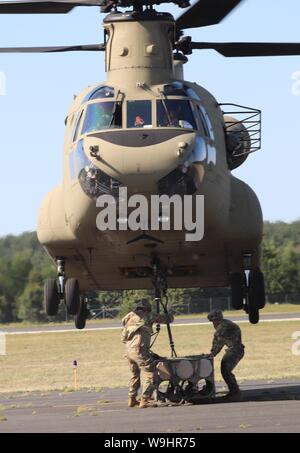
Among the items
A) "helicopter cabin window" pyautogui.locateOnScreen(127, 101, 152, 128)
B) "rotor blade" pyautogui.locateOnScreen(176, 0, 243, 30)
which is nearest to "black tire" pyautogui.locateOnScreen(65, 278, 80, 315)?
"helicopter cabin window" pyautogui.locateOnScreen(127, 101, 152, 128)

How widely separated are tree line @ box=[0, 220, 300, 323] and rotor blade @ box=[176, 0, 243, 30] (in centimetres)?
3688

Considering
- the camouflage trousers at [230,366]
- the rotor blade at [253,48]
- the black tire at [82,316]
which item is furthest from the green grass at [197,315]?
the camouflage trousers at [230,366]

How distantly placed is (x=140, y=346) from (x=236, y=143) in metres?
4.20

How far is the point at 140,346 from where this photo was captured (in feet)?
63.0

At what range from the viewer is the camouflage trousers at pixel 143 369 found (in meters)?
18.9

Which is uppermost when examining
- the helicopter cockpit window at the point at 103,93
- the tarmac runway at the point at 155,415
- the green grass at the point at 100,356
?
the helicopter cockpit window at the point at 103,93

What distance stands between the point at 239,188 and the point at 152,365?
12.1 feet

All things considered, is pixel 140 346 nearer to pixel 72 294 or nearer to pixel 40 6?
pixel 72 294

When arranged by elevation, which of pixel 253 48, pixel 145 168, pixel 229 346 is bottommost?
pixel 229 346

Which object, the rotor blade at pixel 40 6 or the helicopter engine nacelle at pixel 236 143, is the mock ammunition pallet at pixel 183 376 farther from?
the rotor blade at pixel 40 6

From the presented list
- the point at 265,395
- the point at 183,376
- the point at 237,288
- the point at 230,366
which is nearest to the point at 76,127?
the point at 237,288

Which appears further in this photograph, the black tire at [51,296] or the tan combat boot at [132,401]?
the black tire at [51,296]

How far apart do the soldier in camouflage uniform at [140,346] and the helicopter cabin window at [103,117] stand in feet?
10.9

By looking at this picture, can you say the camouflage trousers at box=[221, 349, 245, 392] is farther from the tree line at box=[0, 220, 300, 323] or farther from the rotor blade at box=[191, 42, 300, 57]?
the tree line at box=[0, 220, 300, 323]
